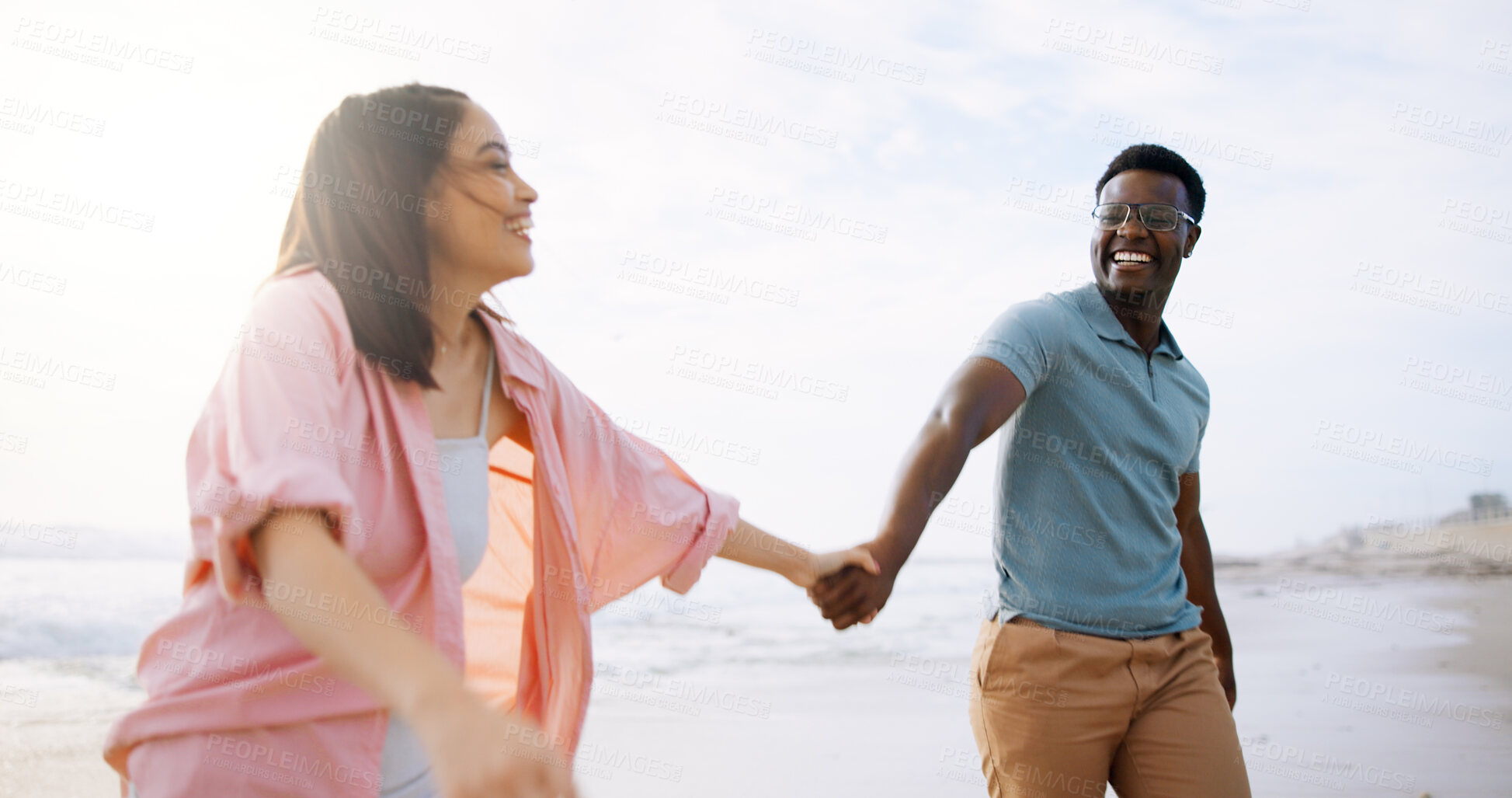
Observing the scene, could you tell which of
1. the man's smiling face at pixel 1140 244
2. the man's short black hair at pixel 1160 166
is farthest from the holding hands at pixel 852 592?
the man's short black hair at pixel 1160 166

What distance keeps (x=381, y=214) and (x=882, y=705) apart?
5.85 m

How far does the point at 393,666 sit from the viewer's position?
120 cm

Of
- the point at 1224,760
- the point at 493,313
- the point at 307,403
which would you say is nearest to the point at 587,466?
the point at 493,313

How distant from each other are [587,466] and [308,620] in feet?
2.93

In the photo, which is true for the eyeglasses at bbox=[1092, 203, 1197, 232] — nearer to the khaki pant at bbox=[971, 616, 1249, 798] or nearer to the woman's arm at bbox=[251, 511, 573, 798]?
the khaki pant at bbox=[971, 616, 1249, 798]

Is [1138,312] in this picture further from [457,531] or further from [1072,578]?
[457,531]

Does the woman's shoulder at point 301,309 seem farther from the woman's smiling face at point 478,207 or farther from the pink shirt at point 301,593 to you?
the woman's smiling face at point 478,207

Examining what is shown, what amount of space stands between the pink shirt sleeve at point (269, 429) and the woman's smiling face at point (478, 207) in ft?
1.05

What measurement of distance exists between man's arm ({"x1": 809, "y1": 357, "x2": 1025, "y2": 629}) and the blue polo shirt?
0.22ft

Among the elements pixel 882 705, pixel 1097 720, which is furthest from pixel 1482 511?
pixel 1097 720

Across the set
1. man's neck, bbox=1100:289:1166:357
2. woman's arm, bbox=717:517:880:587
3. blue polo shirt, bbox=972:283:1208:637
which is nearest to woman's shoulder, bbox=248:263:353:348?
woman's arm, bbox=717:517:880:587

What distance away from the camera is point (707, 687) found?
7812 millimetres

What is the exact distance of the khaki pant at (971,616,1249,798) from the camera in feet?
8.45

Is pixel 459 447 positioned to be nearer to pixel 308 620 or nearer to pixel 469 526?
pixel 469 526
